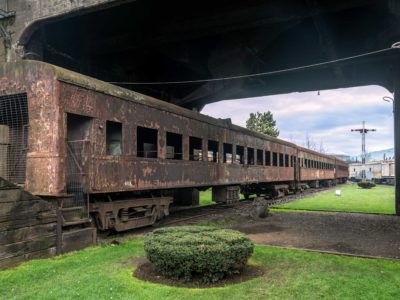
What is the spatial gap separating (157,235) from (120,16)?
1094cm

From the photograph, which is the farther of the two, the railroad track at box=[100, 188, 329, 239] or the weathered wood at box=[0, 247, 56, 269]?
the railroad track at box=[100, 188, 329, 239]

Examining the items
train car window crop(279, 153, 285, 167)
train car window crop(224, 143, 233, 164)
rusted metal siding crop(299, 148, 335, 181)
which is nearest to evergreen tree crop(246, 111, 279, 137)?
rusted metal siding crop(299, 148, 335, 181)

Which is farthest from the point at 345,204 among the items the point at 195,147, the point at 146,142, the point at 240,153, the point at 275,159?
the point at 146,142

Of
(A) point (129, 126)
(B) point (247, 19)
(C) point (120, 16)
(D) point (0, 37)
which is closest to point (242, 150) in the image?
(B) point (247, 19)

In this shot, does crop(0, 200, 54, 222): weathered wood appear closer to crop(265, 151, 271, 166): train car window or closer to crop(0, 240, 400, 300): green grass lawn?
crop(0, 240, 400, 300): green grass lawn

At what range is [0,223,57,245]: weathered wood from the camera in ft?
21.7

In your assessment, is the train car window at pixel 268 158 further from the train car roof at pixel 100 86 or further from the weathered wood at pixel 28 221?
the weathered wood at pixel 28 221

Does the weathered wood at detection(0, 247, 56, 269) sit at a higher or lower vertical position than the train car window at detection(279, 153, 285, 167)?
lower

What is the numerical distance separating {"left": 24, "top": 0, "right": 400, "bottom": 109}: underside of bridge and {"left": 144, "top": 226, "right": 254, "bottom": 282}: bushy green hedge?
9.13m

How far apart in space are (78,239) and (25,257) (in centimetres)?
136

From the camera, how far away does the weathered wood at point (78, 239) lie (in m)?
7.84

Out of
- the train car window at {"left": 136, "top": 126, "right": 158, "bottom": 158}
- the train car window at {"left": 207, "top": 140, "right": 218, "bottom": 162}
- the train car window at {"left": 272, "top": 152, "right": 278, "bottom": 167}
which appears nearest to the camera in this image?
the train car window at {"left": 136, "top": 126, "right": 158, "bottom": 158}

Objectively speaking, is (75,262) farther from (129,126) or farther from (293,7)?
(293,7)

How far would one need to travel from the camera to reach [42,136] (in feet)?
27.2
